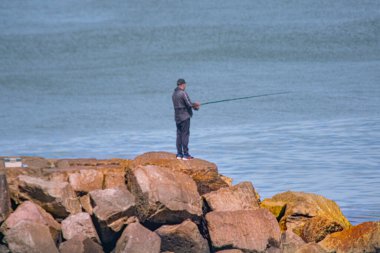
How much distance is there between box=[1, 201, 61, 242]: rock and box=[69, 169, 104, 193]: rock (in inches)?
35.7

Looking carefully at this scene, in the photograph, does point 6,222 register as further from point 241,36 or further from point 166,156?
point 241,36

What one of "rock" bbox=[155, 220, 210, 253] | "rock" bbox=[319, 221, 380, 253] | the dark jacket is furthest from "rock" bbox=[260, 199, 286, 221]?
the dark jacket

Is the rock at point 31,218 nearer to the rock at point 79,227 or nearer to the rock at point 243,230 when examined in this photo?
the rock at point 79,227

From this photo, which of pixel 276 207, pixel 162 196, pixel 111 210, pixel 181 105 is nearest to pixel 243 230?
pixel 162 196

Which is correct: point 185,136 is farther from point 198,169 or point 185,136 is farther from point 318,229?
point 318,229

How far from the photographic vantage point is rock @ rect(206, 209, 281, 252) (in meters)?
14.2

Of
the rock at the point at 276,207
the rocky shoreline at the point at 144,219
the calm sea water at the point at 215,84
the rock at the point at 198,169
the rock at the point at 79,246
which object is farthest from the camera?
the calm sea water at the point at 215,84

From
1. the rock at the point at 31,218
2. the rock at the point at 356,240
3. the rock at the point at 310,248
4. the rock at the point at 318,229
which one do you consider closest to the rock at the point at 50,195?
the rock at the point at 31,218

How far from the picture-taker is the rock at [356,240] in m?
14.3

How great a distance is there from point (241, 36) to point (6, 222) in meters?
59.6

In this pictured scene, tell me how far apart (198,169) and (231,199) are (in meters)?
0.73

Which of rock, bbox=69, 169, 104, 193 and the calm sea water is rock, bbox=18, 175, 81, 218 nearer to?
rock, bbox=69, 169, 104, 193

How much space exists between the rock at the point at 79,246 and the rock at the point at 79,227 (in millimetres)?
118

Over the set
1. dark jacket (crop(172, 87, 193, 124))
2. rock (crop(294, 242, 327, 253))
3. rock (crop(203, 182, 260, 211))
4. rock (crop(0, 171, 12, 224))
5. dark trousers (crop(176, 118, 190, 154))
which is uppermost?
dark jacket (crop(172, 87, 193, 124))
